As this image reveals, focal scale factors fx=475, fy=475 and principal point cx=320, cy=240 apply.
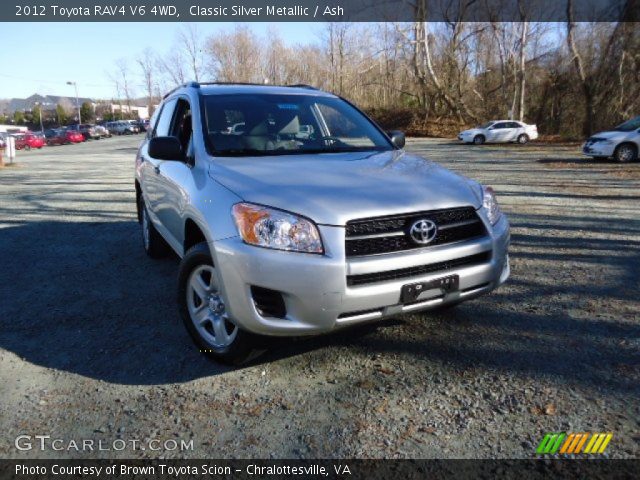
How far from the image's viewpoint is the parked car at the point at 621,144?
14.9 m

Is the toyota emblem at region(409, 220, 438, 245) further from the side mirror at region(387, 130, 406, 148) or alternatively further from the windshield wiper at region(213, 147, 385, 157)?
the side mirror at region(387, 130, 406, 148)

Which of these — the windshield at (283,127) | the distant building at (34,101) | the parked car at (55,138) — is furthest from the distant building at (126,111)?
the windshield at (283,127)

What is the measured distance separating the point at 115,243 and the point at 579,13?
35523 mm

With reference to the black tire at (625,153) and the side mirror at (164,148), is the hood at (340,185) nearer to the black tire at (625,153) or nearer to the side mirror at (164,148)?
the side mirror at (164,148)

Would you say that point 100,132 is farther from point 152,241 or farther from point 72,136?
point 152,241

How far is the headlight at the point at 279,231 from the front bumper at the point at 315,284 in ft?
0.13

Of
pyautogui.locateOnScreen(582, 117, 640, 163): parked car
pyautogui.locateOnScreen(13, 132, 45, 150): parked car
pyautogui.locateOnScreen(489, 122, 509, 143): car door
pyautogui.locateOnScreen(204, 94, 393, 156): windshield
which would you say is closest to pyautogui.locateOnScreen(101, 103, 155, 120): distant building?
pyautogui.locateOnScreen(13, 132, 45, 150): parked car

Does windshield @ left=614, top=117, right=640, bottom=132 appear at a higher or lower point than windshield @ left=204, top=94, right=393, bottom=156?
higher

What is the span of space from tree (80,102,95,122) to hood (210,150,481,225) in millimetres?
102444

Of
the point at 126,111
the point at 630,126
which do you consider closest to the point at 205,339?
the point at 630,126

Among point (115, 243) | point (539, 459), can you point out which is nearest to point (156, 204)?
point (115, 243)

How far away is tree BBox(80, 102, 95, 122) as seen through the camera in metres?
93.0

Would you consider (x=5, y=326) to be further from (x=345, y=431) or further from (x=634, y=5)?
(x=634, y=5)

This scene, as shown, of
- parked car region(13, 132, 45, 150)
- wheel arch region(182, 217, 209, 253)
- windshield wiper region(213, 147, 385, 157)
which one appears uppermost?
parked car region(13, 132, 45, 150)
